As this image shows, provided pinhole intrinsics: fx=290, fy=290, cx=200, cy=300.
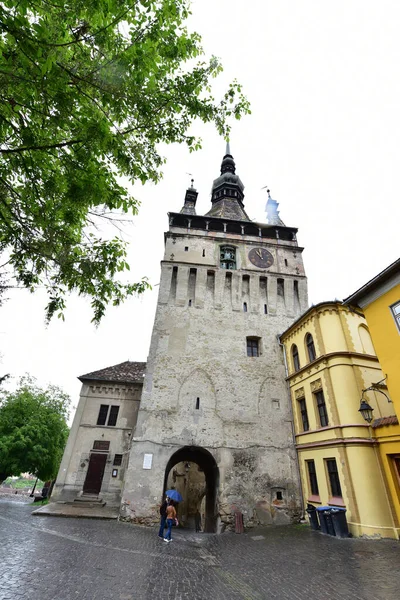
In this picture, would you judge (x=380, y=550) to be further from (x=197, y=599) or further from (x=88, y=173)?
(x=88, y=173)

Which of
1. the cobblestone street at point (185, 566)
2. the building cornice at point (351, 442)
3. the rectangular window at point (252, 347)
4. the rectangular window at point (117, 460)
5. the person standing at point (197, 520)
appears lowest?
the person standing at point (197, 520)

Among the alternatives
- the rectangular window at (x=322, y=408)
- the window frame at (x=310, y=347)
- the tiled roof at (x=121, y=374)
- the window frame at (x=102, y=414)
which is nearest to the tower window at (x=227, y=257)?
the window frame at (x=310, y=347)

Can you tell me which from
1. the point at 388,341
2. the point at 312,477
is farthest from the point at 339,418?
the point at 388,341

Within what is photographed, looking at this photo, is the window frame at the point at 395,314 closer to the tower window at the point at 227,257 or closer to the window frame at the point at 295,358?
the window frame at the point at 295,358

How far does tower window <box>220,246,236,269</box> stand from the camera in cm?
2166

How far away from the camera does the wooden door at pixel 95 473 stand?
17.0m

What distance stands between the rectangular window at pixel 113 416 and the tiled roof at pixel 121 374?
179 centimetres

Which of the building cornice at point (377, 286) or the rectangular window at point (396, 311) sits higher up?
the building cornice at point (377, 286)

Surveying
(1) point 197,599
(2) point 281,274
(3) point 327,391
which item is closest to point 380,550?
(3) point 327,391

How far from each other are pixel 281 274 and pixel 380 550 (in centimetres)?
1579

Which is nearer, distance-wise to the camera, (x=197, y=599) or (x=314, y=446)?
(x=197, y=599)

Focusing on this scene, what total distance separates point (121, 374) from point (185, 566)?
1425 cm

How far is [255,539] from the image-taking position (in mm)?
11422

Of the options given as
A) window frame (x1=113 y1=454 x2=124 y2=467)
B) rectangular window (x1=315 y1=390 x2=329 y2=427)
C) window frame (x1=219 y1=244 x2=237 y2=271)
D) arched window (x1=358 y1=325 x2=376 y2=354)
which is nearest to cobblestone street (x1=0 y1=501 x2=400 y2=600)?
rectangular window (x1=315 y1=390 x2=329 y2=427)
